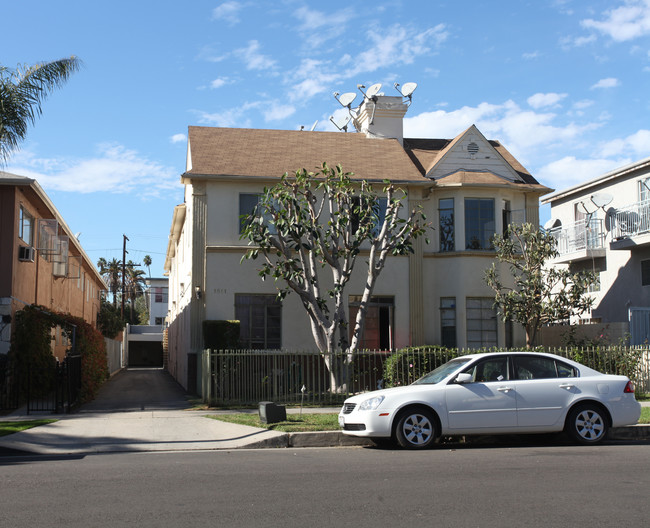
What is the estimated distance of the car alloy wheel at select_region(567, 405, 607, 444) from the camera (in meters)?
11.4

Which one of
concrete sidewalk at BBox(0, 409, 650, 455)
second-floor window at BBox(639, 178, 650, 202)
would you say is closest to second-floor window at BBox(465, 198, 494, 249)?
second-floor window at BBox(639, 178, 650, 202)

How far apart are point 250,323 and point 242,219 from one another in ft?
9.79

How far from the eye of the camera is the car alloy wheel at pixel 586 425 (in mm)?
11438

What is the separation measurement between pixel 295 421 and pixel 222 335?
661 centimetres

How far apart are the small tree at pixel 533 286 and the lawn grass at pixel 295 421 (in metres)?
7.49

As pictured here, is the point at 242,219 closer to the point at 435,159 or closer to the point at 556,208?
the point at 435,159

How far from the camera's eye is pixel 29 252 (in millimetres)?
18750

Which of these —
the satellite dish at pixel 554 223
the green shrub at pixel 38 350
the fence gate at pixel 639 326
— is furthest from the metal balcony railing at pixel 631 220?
the green shrub at pixel 38 350

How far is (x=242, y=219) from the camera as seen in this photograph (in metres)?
21.3

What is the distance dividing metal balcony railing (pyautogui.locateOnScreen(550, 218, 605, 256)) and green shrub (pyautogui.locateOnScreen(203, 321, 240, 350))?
501 inches

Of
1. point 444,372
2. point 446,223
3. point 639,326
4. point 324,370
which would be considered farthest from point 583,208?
point 444,372

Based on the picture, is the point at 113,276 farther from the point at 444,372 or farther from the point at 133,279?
the point at 444,372

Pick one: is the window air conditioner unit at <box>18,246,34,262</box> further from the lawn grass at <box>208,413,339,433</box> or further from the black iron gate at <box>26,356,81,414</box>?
the lawn grass at <box>208,413,339,433</box>

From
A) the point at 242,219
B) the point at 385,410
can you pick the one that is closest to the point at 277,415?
the point at 385,410
